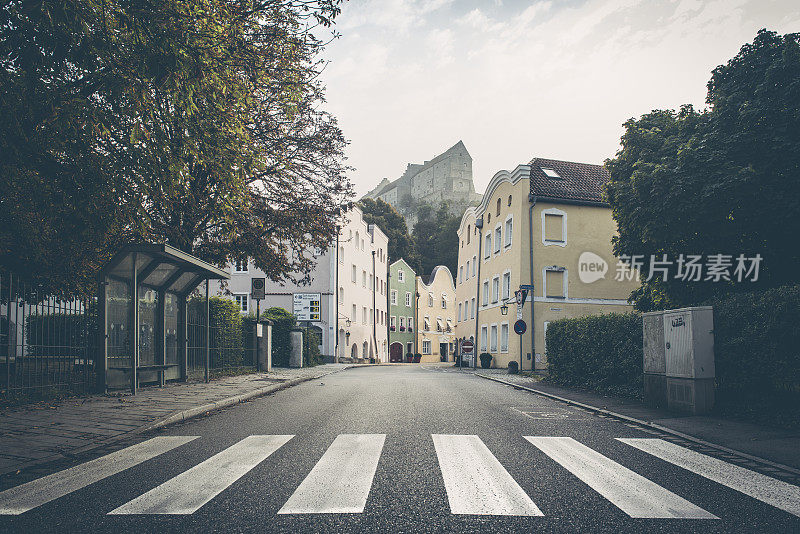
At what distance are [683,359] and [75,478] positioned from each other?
27.9 feet

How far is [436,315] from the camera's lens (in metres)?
73.2

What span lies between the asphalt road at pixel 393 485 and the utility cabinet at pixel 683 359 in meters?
2.00

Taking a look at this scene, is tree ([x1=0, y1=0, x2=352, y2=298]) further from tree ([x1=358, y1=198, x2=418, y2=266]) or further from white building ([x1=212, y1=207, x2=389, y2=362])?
tree ([x1=358, y1=198, x2=418, y2=266])

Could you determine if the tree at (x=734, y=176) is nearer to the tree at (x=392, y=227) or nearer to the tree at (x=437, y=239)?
the tree at (x=392, y=227)

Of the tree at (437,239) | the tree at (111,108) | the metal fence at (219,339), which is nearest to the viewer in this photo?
the tree at (111,108)

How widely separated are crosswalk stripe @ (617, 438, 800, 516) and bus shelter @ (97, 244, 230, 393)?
8.87 m

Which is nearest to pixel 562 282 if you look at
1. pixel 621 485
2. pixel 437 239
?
pixel 621 485

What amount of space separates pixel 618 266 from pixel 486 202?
10068mm

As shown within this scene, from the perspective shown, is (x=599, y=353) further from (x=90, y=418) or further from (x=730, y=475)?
(x=90, y=418)

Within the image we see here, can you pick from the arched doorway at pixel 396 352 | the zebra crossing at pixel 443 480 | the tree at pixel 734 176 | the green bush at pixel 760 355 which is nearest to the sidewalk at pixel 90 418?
the zebra crossing at pixel 443 480

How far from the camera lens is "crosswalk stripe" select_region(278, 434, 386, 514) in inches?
168

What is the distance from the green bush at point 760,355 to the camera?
26.9 ft

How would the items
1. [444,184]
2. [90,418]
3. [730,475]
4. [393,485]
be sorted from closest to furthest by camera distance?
1. [393,485]
2. [730,475]
3. [90,418]
4. [444,184]

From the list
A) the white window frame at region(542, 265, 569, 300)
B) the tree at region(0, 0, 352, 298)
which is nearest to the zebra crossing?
the tree at region(0, 0, 352, 298)
